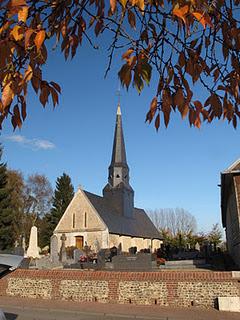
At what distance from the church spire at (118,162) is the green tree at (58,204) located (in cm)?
1151

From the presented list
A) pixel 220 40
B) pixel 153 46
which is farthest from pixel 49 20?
pixel 220 40

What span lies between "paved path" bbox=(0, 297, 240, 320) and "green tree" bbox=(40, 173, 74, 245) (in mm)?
42296

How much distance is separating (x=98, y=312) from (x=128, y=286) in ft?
6.38

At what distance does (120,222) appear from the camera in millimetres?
47750

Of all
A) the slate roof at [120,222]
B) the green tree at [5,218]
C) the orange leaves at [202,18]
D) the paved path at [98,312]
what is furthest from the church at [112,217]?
the orange leaves at [202,18]

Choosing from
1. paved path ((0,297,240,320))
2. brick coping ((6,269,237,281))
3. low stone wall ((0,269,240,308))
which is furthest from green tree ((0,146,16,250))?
paved path ((0,297,240,320))

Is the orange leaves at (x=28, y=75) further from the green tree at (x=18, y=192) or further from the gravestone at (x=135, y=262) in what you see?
the green tree at (x=18, y=192)

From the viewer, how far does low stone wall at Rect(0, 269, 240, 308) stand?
1207 cm

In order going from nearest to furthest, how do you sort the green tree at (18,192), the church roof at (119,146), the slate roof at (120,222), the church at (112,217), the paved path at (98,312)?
the paved path at (98,312)
the church at (112,217)
the slate roof at (120,222)
the church roof at (119,146)
the green tree at (18,192)

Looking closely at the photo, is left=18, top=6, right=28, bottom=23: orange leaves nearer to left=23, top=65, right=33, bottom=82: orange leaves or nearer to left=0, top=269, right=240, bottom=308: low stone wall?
left=23, top=65, right=33, bottom=82: orange leaves

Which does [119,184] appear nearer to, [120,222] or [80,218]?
[120,222]

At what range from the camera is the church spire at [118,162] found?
51.0 m

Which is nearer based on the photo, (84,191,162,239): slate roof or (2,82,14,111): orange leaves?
(2,82,14,111): orange leaves

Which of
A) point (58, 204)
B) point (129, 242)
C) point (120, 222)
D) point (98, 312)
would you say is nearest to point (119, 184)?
point (120, 222)
